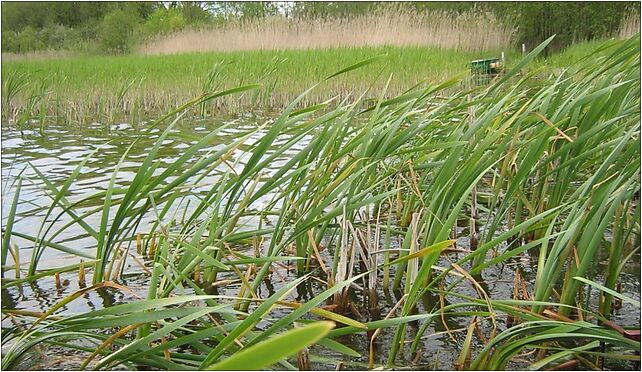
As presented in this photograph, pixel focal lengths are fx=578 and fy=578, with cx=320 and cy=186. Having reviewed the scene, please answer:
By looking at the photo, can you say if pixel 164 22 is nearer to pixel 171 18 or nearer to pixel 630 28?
pixel 171 18

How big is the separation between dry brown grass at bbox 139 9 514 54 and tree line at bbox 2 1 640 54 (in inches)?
26.0

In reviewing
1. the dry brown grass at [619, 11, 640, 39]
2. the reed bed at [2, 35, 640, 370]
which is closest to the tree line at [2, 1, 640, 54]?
the dry brown grass at [619, 11, 640, 39]

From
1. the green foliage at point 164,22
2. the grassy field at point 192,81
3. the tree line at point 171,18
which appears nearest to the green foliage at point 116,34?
the tree line at point 171,18

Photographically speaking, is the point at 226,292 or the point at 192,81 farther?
the point at 192,81

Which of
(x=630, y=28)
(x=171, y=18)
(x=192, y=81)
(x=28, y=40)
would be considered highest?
(x=171, y=18)

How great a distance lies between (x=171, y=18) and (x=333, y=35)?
5914 millimetres

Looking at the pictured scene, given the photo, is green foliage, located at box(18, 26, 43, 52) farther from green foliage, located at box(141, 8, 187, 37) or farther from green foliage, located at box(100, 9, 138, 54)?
green foliage, located at box(141, 8, 187, 37)

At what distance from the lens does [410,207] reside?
7.68 feet

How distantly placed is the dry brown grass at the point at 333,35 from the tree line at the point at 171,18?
26.0 inches

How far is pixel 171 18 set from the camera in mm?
14688

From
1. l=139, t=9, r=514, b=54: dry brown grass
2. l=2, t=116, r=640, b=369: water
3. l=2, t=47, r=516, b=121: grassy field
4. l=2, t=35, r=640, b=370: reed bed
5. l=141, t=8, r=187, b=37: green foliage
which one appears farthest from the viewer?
l=141, t=8, r=187, b=37: green foliage

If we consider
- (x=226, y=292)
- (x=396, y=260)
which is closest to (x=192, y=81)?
(x=226, y=292)

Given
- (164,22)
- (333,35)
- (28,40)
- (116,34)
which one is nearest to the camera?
(333,35)

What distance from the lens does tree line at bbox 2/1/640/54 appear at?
13.6 metres
